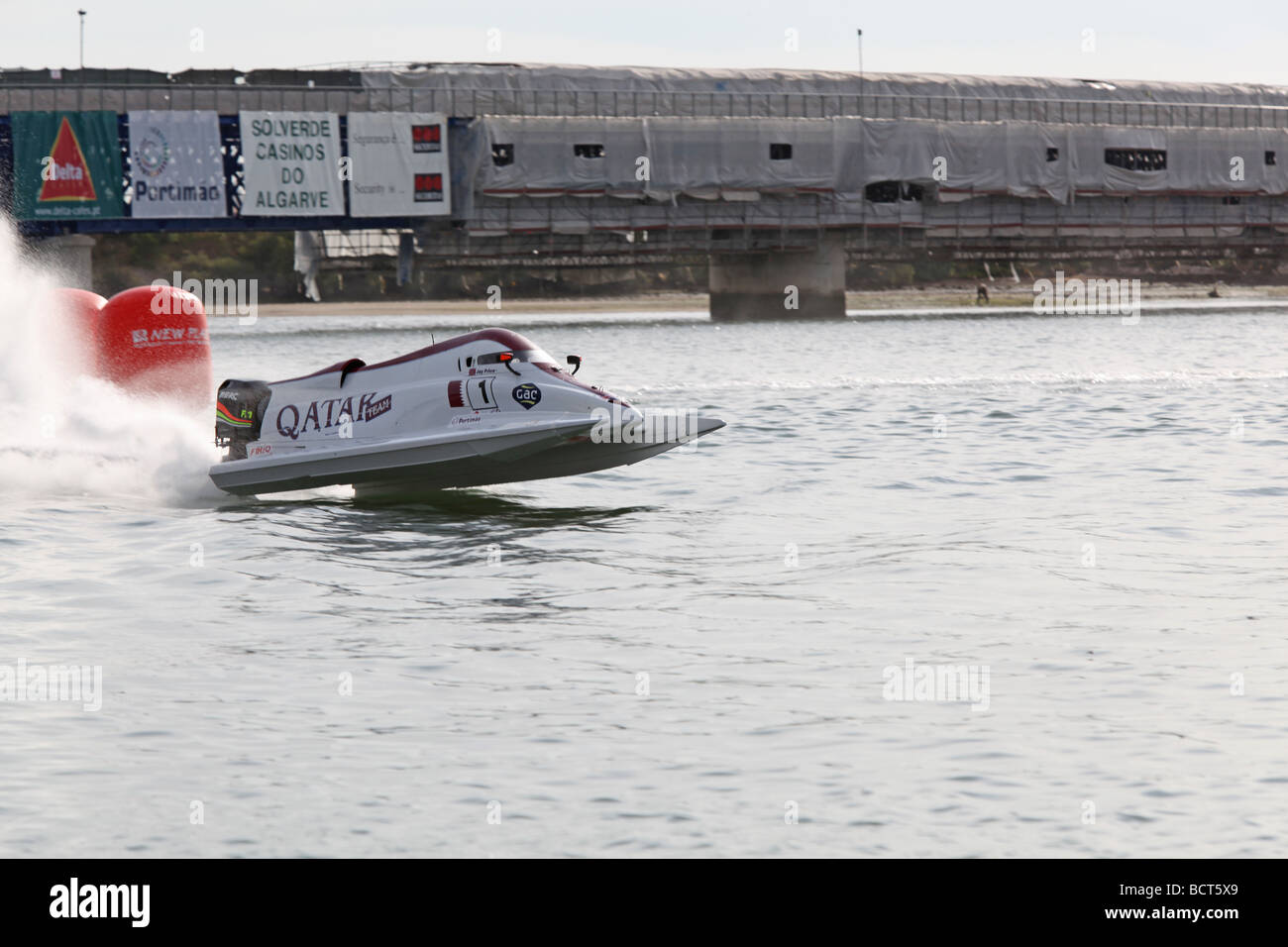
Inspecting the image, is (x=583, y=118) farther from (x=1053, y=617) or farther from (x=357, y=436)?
(x=1053, y=617)

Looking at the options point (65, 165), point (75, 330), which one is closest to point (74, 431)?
point (75, 330)

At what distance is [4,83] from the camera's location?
60.0 m

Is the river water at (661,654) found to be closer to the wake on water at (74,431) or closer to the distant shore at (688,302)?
the wake on water at (74,431)

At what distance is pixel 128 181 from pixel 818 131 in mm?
29771

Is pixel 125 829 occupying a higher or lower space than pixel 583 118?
lower

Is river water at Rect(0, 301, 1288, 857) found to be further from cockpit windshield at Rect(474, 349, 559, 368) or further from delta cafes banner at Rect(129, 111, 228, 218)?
delta cafes banner at Rect(129, 111, 228, 218)

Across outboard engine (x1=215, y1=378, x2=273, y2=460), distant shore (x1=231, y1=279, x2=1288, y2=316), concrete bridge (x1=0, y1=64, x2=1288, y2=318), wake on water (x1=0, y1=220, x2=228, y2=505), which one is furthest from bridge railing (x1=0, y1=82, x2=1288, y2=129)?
outboard engine (x1=215, y1=378, x2=273, y2=460)

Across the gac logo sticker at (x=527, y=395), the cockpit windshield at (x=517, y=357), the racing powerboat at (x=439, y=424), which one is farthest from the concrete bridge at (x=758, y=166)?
the gac logo sticker at (x=527, y=395)

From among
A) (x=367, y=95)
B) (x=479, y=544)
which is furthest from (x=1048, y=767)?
(x=367, y=95)

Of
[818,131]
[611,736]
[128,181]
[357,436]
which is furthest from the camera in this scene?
[818,131]

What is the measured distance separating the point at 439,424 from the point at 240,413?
8.68 feet

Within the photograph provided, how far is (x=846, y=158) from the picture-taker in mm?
Result: 68250

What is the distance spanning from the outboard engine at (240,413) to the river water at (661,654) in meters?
0.86

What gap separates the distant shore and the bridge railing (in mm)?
14594
